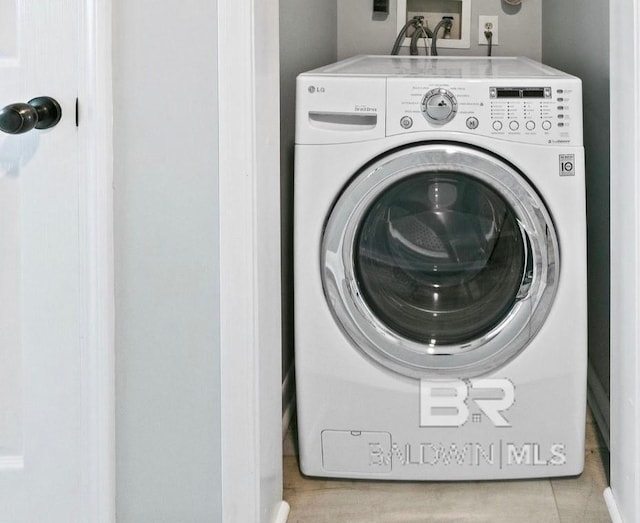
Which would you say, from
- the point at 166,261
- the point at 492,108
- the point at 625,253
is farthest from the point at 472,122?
the point at 166,261

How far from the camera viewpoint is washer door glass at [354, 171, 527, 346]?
4.62ft

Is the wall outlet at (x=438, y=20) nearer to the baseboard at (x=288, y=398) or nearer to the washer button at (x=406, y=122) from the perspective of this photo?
the washer button at (x=406, y=122)

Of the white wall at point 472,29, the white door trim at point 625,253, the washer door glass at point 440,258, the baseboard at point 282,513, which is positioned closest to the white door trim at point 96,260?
the baseboard at point 282,513

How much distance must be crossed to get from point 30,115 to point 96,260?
24 centimetres

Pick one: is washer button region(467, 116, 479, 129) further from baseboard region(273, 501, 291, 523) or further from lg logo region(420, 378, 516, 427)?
baseboard region(273, 501, 291, 523)

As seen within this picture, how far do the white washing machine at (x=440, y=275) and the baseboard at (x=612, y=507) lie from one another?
0.10m

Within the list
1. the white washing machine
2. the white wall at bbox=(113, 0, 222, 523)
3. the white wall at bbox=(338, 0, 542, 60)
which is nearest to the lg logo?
the white washing machine

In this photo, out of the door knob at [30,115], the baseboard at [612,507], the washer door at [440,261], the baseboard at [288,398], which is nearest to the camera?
the door knob at [30,115]

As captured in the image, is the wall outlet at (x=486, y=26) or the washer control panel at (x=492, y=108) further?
the wall outlet at (x=486, y=26)

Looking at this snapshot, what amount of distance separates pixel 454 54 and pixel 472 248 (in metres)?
1.18

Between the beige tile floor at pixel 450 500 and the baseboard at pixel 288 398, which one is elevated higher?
the baseboard at pixel 288 398

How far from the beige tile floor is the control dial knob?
79 cm

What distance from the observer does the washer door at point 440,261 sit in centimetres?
138

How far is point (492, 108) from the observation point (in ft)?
4.54
